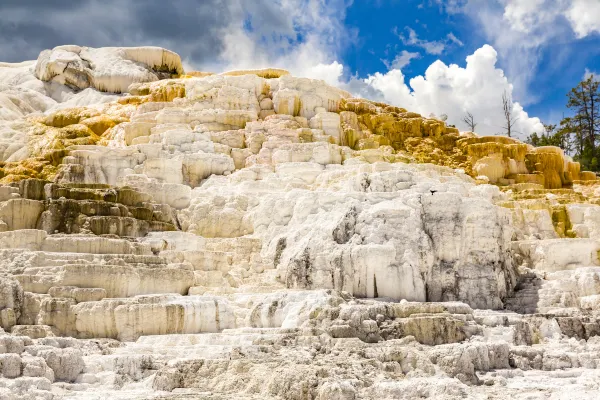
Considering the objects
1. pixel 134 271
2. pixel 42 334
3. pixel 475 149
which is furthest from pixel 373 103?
pixel 42 334

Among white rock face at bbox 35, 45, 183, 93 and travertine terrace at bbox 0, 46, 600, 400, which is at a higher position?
white rock face at bbox 35, 45, 183, 93

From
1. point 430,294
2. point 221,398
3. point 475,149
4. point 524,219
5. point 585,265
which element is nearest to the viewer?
point 221,398

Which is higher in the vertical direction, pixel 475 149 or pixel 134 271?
pixel 475 149

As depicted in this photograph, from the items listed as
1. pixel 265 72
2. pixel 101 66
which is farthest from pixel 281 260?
pixel 101 66

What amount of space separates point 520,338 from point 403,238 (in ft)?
12.6

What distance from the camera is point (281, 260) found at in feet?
56.2

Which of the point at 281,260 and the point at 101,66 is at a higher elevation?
the point at 101,66

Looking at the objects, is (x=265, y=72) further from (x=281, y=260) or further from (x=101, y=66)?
(x=281, y=260)

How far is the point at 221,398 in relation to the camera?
9.38m

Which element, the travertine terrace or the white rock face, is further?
the white rock face

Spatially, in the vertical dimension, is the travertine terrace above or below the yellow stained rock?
below

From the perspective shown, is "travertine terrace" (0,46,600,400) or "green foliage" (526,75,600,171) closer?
"travertine terrace" (0,46,600,400)

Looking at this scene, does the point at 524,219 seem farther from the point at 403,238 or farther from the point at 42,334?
the point at 42,334

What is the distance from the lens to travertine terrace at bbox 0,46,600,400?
34.3ft
